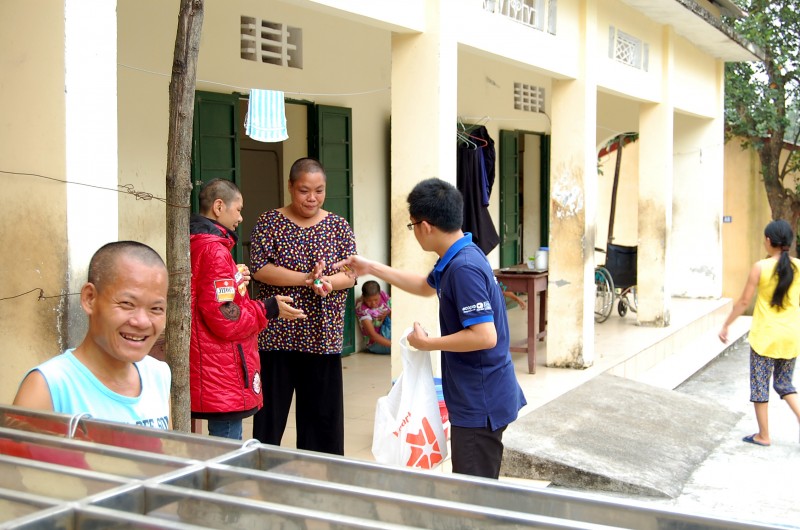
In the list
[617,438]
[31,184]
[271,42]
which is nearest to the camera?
[31,184]

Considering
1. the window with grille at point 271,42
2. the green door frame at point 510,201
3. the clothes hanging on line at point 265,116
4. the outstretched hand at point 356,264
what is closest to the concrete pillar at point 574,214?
the window with grille at point 271,42

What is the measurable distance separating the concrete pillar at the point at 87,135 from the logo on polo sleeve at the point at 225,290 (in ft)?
1.71

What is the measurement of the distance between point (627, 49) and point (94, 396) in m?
8.87

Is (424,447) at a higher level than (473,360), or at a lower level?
lower

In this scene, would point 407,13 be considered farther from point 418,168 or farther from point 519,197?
point 519,197

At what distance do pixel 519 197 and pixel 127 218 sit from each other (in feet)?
27.3

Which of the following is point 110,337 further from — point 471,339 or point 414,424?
point 414,424

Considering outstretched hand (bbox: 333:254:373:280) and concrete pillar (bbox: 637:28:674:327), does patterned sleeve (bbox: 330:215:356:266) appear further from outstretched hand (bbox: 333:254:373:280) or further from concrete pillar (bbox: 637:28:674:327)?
concrete pillar (bbox: 637:28:674:327)

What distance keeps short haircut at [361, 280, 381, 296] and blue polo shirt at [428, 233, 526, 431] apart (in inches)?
203

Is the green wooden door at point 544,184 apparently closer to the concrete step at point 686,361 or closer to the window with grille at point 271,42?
the concrete step at point 686,361

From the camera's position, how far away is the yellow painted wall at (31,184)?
3.27 m

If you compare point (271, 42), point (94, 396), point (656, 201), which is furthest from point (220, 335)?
point (656, 201)

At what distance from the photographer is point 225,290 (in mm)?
3814

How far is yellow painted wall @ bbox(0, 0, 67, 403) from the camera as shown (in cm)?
327
